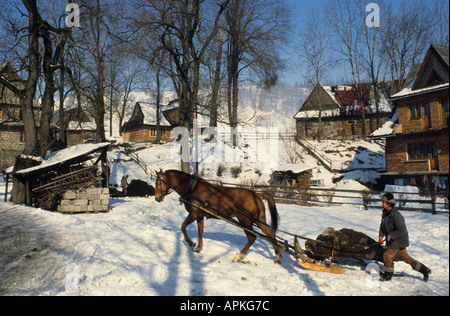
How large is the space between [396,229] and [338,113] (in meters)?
40.0

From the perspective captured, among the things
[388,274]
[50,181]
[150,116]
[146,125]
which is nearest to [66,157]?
[50,181]

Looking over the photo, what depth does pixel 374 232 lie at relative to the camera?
9125 mm

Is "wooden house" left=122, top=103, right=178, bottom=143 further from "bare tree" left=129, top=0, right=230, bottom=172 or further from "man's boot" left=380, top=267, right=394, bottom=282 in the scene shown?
"man's boot" left=380, top=267, right=394, bottom=282

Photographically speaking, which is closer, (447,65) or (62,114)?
(447,65)

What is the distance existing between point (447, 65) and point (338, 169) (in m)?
28.2

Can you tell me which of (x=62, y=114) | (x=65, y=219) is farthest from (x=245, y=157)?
(x=65, y=219)

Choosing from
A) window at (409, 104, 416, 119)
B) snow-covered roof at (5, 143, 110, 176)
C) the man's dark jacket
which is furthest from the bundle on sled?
snow-covered roof at (5, 143, 110, 176)

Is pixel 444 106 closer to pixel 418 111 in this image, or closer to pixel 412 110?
pixel 418 111

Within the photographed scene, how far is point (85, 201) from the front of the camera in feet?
45.2

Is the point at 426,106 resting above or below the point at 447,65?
below

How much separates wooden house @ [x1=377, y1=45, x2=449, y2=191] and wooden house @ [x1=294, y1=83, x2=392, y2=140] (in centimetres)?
3791

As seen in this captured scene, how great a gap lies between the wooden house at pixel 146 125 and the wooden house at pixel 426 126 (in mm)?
45197
